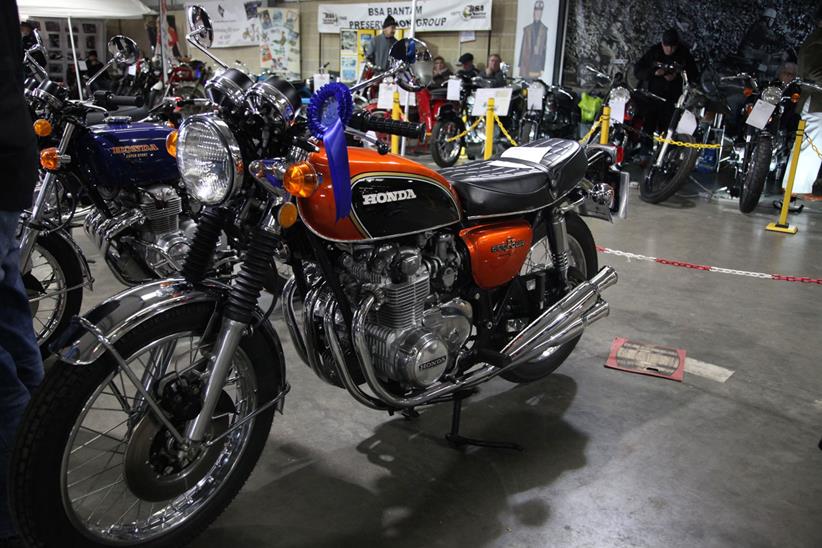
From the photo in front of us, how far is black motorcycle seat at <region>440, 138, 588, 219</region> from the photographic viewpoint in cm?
224

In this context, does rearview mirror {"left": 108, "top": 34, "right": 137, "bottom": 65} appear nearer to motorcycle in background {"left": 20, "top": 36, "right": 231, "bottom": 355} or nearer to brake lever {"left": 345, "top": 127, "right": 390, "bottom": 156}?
motorcycle in background {"left": 20, "top": 36, "right": 231, "bottom": 355}

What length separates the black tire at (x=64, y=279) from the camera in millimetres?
3029

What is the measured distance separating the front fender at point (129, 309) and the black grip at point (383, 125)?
0.55 metres

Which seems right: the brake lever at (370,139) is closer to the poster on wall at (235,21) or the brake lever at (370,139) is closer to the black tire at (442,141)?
the black tire at (442,141)

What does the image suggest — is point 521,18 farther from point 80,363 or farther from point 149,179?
point 80,363

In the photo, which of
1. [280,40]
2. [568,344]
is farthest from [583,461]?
[280,40]

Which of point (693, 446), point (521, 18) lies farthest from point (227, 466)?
point (521, 18)

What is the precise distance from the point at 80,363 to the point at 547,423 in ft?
5.51

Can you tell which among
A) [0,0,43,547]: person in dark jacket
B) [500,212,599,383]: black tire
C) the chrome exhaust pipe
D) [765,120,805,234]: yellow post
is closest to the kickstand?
the chrome exhaust pipe

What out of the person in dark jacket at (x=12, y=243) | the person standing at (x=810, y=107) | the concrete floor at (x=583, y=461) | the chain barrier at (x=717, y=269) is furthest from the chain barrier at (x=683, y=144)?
the person in dark jacket at (x=12, y=243)

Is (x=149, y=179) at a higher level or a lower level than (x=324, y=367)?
higher

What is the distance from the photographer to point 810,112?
23.6 ft

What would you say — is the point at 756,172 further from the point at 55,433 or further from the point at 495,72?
the point at 55,433

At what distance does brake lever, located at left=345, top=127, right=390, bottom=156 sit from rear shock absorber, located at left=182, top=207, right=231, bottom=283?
379 mm
